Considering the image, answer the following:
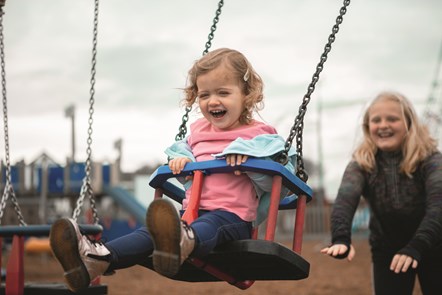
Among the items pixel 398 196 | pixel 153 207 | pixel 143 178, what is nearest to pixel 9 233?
pixel 153 207

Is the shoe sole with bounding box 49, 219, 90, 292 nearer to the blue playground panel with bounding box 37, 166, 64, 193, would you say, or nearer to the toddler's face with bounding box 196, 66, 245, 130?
the toddler's face with bounding box 196, 66, 245, 130

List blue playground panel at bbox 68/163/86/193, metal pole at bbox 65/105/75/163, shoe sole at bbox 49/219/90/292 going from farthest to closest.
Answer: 1. metal pole at bbox 65/105/75/163
2. blue playground panel at bbox 68/163/86/193
3. shoe sole at bbox 49/219/90/292

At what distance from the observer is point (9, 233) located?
3795mm

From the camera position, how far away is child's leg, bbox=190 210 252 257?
98.5 inches

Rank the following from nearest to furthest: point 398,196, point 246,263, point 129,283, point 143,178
Answer: point 246,263
point 398,196
point 129,283
point 143,178

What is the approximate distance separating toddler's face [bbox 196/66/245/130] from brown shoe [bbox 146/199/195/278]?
69 cm

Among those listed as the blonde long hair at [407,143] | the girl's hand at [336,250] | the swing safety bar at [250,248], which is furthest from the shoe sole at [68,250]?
the blonde long hair at [407,143]

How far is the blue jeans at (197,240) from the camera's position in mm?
2510

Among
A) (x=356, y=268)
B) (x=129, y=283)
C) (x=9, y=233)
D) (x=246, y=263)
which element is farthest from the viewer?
(x=356, y=268)

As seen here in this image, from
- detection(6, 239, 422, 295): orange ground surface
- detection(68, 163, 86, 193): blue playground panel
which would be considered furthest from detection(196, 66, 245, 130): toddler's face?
detection(68, 163, 86, 193): blue playground panel

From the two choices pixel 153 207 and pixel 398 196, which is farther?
pixel 398 196

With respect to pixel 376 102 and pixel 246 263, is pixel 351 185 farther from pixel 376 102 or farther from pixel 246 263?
pixel 246 263

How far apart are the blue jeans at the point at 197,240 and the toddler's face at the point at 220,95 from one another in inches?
17.4

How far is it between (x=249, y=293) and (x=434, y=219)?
444cm
